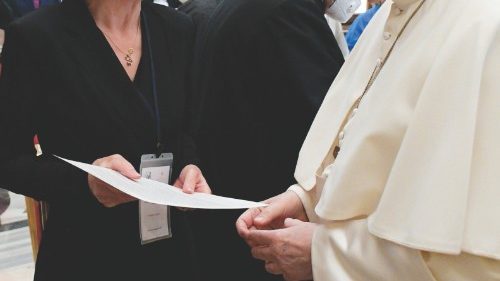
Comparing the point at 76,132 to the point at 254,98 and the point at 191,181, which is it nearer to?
the point at 191,181

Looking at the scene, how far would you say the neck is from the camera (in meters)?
1.48

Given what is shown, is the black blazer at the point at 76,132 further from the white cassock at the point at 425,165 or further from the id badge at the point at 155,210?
A: the white cassock at the point at 425,165

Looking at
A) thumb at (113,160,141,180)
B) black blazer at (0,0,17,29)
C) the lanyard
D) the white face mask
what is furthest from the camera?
black blazer at (0,0,17,29)

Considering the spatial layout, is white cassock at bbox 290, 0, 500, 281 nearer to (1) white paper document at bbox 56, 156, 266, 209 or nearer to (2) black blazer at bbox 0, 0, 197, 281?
(1) white paper document at bbox 56, 156, 266, 209

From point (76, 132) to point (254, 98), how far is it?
58 cm

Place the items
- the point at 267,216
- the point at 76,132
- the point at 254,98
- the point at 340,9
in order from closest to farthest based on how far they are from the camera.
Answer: the point at 267,216 < the point at 76,132 < the point at 254,98 < the point at 340,9

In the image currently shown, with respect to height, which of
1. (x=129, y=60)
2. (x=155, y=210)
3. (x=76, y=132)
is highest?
(x=129, y=60)

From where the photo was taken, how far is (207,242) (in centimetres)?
184

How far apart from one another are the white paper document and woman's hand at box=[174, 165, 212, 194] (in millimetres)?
98

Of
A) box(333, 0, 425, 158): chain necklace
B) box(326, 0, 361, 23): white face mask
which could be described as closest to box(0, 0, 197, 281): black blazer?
box(333, 0, 425, 158): chain necklace

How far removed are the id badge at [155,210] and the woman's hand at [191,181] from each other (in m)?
0.04

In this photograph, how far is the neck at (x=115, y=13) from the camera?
1477 mm

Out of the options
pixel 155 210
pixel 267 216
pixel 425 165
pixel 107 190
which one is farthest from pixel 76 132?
pixel 425 165

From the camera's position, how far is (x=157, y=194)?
115cm
